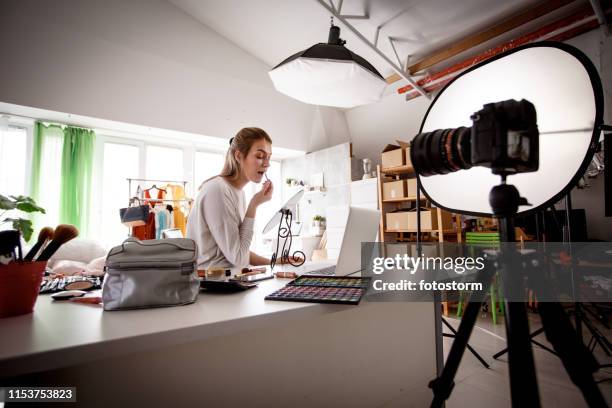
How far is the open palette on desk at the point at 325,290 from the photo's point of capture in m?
0.71

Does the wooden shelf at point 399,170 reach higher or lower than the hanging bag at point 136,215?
higher

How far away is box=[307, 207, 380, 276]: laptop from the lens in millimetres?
1007

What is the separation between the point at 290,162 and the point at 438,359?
4.87 m

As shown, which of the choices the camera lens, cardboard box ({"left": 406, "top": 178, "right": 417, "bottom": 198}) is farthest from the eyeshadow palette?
cardboard box ({"left": 406, "top": 178, "right": 417, "bottom": 198})

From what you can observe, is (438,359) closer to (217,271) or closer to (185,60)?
(217,271)

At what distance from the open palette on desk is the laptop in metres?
0.10

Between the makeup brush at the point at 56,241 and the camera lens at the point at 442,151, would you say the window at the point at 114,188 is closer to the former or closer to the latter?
the makeup brush at the point at 56,241

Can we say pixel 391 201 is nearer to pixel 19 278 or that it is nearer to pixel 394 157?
pixel 394 157

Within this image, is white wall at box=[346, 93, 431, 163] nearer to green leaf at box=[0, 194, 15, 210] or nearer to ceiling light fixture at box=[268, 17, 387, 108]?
ceiling light fixture at box=[268, 17, 387, 108]

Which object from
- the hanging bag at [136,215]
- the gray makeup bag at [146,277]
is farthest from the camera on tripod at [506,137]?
the hanging bag at [136,215]

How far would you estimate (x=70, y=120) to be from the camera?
11.9 ft

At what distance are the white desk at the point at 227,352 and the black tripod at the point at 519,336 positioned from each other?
0.89 ft

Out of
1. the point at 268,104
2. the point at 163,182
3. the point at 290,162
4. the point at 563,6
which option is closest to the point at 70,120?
the point at 163,182

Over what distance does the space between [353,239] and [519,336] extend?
0.58 m
